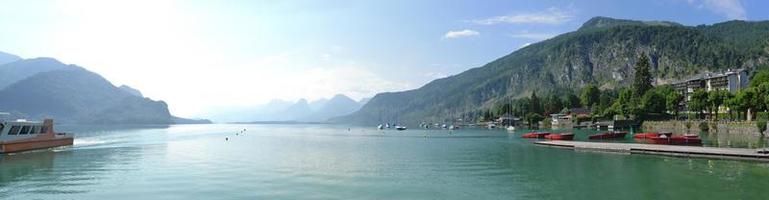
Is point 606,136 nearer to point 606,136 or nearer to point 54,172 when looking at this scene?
point 606,136

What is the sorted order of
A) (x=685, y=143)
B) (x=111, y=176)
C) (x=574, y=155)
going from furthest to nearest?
(x=685, y=143) → (x=574, y=155) → (x=111, y=176)

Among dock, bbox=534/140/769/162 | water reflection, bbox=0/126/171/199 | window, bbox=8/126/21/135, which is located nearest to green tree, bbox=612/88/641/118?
dock, bbox=534/140/769/162

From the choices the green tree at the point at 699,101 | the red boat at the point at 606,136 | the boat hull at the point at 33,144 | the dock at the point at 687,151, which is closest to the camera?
the dock at the point at 687,151

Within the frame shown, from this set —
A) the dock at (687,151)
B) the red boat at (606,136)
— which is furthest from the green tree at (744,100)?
the dock at (687,151)

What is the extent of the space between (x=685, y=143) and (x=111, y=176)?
82.7 meters

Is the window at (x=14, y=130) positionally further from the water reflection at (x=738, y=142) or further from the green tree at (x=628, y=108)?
the green tree at (x=628, y=108)

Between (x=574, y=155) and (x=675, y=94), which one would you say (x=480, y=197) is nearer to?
(x=574, y=155)

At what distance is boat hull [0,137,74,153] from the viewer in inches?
3142

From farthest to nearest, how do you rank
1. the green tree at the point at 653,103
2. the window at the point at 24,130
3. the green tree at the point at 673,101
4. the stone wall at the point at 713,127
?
1. the green tree at the point at 653,103
2. the green tree at the point at 673,101
3. the stone wall at the point at 713,127
4. the window at the point at 24,130

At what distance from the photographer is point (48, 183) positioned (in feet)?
157

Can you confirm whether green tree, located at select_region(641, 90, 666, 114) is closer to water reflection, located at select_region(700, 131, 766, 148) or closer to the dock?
water reflection, located at select_region(700, 131, 766, 148)

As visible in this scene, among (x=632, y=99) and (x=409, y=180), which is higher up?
(x=632, y=99)

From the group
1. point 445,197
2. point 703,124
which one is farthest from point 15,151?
point 703,124

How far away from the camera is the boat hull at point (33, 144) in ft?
262
